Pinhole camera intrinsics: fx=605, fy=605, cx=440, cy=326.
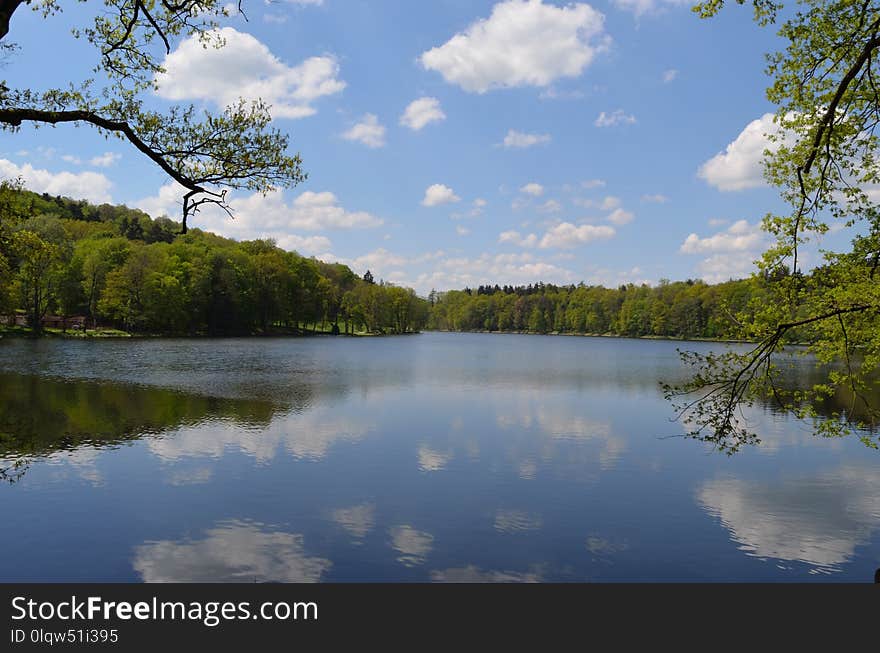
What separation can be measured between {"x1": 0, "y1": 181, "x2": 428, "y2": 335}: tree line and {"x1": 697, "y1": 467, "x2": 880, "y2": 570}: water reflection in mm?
50790

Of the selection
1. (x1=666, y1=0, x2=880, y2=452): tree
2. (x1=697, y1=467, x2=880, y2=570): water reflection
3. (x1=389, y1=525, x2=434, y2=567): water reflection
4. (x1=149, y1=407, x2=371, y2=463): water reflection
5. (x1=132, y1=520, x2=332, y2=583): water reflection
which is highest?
(x1=666, y1=0, x2=880, y2=452): tree

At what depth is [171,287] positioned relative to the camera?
3204 inches

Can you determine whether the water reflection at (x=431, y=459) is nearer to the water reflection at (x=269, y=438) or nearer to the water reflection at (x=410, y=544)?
the water reflection at (x=269, y=438)

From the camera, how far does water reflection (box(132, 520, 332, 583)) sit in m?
10.1

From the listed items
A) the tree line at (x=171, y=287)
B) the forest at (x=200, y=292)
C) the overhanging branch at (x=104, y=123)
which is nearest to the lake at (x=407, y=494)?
the overhanging branch at (x=104, y=123)

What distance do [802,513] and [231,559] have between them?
1286 cm

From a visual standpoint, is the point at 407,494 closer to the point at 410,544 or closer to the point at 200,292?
the point at 410,544

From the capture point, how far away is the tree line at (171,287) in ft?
238

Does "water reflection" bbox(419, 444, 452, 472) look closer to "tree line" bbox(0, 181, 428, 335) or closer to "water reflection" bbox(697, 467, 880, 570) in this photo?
"water reflection" bbox(697, 467, 880, 570)

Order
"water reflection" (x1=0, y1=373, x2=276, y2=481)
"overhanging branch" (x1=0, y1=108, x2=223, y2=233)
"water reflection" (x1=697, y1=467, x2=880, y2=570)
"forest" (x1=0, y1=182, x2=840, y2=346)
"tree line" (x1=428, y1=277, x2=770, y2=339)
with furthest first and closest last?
"tree line" (x1=428, y1=277, x2=770, y2=339) → "forest" (x1=0, y1=182, x2=840, y2=346) → "water reflection" (x1=0, y1=373, x2=276, y2=481) → "water reflection" (x1=697, y1=467, x2=880, y2=570) → "overhanging branch" (x1=0, y1=108, x2=223, y2=233)

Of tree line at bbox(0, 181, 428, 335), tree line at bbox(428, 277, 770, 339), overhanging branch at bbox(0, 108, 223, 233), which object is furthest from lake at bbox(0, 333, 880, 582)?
tree line at bbox(428, 277, 770, 339)
